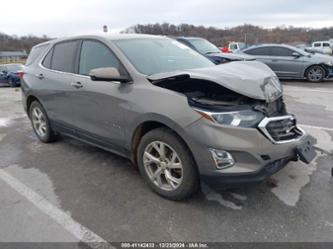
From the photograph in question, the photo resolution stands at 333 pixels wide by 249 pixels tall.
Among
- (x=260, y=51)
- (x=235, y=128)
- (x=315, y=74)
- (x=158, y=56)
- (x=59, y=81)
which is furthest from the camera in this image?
(x=260, y=51)

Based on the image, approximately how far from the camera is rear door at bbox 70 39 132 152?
3.39m

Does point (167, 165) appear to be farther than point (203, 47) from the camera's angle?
No

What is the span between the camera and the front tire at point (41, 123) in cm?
488

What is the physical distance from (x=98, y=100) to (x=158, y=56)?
35.9 inches

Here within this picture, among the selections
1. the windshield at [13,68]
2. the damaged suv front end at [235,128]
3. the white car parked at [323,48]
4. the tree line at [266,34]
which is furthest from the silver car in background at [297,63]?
the tree line at [266,34]

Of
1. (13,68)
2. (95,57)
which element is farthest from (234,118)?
(13,68)

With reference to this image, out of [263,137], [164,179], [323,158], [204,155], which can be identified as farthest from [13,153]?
[323,158]

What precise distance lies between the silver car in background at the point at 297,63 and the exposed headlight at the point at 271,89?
8.90 m

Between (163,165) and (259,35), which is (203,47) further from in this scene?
(259,35)

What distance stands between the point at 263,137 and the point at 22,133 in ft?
15.5

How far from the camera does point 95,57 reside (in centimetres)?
380

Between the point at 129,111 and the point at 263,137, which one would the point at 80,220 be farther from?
the point at 263,137

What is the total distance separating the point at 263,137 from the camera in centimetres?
267

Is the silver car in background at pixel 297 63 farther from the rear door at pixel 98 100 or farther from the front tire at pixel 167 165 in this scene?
the front tire at pixel 167 165
